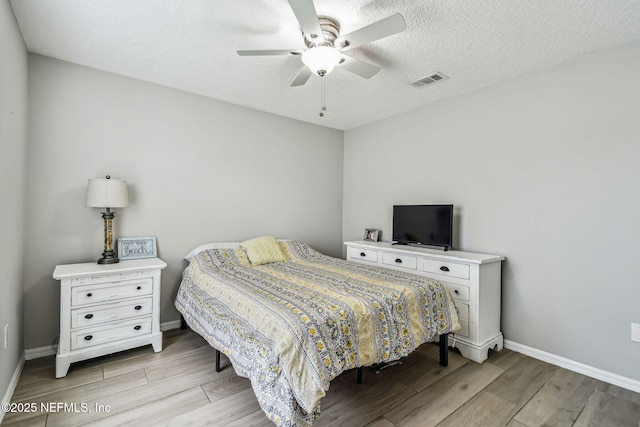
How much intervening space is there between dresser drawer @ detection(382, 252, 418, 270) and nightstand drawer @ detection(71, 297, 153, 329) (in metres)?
2.32

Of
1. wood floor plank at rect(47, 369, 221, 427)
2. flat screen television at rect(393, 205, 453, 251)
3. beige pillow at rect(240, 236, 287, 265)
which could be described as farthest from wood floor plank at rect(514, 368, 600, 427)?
beige pillow at rect(240, 236, 287, 265)

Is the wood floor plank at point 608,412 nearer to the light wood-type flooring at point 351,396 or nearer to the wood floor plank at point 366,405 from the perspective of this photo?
the light wood-type flooring at point 351,396

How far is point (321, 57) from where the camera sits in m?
1.95

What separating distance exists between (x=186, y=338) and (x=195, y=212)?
1267 mm

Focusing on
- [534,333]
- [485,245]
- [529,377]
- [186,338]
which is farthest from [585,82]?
[186,338]

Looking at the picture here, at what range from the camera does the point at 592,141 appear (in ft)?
7.72

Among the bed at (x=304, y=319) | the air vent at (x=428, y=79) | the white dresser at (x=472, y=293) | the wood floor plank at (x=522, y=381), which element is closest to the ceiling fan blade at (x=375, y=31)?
the air vent at (x=428, y=79)

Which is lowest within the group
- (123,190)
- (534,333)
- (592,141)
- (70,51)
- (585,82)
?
(534,333)

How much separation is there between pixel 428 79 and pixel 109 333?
3.50 metres

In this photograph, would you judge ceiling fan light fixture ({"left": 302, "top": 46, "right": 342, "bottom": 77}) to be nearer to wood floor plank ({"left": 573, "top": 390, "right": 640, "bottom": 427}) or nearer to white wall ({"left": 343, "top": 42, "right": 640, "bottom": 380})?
white wall ({"left": 343, "top": 42, "right": 640, "bottom": 380})

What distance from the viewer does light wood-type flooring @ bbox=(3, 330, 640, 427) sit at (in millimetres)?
1781

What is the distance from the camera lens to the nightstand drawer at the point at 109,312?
7.44ft

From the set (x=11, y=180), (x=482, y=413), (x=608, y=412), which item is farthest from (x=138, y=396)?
(x=608, y=412)

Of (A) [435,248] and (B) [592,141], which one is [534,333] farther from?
(B) [592,141]
